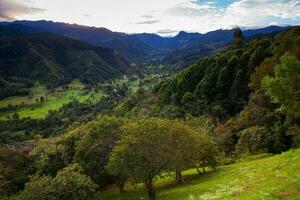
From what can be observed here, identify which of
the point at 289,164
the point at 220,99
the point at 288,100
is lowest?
the point at 220,99

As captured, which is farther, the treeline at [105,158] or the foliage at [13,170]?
the foliage at [13,170]

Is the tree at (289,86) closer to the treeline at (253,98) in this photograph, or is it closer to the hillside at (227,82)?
the treeline at (253,98)

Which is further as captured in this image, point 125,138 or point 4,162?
point 4,162

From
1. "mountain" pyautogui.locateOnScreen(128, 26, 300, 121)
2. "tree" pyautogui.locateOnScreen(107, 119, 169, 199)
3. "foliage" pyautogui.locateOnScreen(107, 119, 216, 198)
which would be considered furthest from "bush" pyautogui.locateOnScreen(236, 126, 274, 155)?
"mountain" pyautogui.locateOnScreen(128, 26, 300, 121)

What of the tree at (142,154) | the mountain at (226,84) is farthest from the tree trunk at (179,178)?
the mountain at (226,84)

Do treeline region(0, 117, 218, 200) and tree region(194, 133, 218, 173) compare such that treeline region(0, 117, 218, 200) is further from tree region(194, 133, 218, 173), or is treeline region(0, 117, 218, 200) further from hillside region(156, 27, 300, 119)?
hillside region(156, 27, 300, 119)

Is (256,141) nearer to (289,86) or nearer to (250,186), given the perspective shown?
(289,86)

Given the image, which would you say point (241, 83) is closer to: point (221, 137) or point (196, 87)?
point (196, 87)

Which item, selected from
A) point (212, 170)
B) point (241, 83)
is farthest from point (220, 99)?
point (212, 170)
